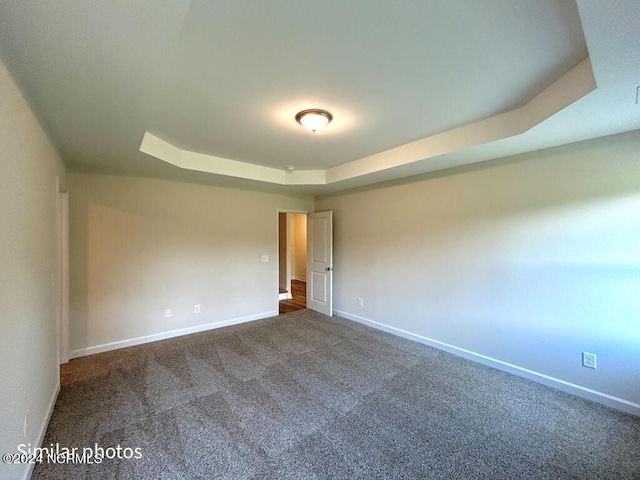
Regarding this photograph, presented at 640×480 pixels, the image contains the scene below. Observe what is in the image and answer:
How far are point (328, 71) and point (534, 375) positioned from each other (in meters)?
3.56

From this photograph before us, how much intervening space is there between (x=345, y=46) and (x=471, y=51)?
2.54ft

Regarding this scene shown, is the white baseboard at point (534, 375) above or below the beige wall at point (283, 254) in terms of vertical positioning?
below

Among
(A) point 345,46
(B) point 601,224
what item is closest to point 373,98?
(A) point 345,46

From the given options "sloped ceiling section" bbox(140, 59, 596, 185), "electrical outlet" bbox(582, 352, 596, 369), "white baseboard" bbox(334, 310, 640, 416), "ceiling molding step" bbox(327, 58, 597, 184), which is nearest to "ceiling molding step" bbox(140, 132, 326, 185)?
"sloped ceiling section" bbox(140, 59, 596, 185)

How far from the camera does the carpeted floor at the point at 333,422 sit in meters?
1.72

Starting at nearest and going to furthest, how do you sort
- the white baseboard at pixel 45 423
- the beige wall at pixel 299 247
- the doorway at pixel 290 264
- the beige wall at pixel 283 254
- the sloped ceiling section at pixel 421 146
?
the white baseboard at pixel 45 423, the sloped ceiling section at pixel 421 146, the doorway at pixel 290 264, the beige wall at pixel 283 254, the beige wall at pixel 299 247

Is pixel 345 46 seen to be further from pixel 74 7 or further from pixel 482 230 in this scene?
pixel 482 230

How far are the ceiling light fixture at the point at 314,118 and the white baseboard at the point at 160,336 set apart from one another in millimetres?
3546

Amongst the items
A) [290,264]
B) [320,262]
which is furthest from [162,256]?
[290,264]

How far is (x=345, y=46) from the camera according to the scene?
5.09 feet

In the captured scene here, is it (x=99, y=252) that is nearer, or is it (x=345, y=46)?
(x=345, y=46)

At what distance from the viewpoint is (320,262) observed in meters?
5.30

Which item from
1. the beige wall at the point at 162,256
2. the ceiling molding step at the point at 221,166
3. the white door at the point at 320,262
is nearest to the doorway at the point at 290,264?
the white door at the point at 320,262

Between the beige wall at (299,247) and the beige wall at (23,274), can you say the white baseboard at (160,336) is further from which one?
the beige wall at (299,247)
